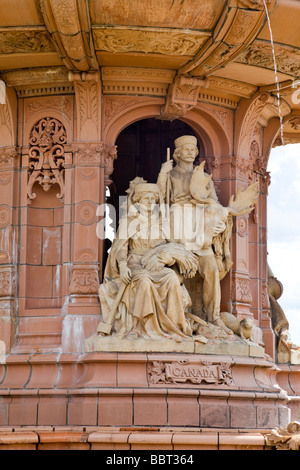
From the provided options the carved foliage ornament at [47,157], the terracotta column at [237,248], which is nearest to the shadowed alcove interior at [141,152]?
the terracotta column at [237,248]

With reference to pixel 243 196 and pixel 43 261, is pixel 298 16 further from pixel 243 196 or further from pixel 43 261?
pixel 43 261

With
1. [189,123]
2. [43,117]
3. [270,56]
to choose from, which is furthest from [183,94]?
[43,117]

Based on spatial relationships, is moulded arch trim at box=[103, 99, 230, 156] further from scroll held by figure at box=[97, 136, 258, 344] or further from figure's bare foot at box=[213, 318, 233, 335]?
figure's bare foot at box=[213, 318, 233, 335]

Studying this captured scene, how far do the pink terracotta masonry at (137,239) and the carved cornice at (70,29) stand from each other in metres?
0.03

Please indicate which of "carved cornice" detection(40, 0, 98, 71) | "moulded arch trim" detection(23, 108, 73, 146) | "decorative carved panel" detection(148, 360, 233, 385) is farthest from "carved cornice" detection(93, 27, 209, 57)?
"decorative carved panel" detection(148, 360, 233, 385)

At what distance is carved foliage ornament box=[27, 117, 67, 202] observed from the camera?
1978cm

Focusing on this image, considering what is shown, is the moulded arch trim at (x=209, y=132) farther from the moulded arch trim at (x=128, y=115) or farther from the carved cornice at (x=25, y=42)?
the carved cornice at (x=25, y=42)

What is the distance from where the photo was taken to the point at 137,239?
1906 centimetres

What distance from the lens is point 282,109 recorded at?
2180cm

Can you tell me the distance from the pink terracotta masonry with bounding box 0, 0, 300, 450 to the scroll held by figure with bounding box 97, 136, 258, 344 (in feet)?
0.09

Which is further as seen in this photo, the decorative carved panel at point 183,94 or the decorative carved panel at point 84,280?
the decorative carved panel at point 183,94

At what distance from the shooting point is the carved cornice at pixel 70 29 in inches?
687

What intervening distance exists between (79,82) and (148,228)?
9.16ft

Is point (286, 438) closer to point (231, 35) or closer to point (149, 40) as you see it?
point (231, 35)
